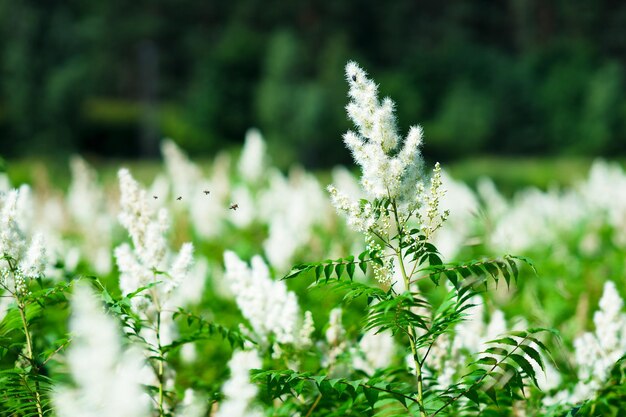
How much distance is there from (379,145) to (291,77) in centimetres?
→ 3337

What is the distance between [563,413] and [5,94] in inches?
1280

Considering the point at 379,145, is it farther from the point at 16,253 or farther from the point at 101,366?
the point at 16,253

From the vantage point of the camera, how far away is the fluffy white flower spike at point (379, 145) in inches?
103

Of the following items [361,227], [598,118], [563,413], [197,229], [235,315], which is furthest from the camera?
[598,118]

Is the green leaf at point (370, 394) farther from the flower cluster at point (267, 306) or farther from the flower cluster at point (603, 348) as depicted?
the flower cluster at point (603, 348)

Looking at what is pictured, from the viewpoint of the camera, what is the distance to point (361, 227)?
270cm

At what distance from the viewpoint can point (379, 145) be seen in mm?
2637

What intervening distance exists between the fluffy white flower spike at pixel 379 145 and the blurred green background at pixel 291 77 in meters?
19.9

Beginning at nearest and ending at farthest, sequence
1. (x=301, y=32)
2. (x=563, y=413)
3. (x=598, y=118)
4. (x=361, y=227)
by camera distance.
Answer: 1. (x=361, y=227)
2. (x=563, y=413)
3. (x=598, y=118)
4. (x=301, y=32)

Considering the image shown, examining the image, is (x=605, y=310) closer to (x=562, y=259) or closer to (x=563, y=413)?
(x=563, y=413)

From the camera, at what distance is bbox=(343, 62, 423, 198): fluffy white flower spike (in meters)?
2.62

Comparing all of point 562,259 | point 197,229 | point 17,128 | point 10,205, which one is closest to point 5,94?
point 17,128

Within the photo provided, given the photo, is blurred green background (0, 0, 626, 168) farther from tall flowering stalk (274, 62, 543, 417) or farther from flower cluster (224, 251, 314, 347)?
tall flowering stalk (274, 62, 543, 417)

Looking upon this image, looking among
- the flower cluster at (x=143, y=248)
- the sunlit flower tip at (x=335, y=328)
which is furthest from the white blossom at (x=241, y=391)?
the flower cluster at (x=143, y=248)
